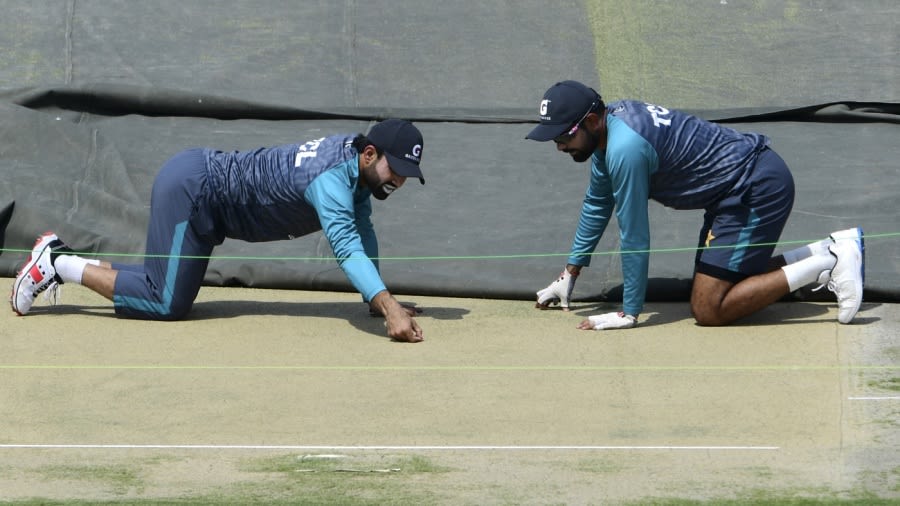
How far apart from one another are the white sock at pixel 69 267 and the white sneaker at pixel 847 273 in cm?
286

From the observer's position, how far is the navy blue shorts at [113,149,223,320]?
5047 millimetres

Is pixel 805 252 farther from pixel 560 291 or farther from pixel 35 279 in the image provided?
pixel 35 279

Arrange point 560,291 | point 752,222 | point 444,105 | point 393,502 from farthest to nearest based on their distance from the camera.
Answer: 1. point 444,105
2. point 560,291
3. point 752,222
4. point 393,502

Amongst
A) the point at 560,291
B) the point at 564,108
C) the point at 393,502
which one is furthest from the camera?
the point at 560,291

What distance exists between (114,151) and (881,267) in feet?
11.8

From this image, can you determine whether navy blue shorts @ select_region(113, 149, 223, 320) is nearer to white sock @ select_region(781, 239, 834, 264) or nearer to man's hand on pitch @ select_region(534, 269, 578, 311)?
man's hand on pitch @ select_region(534, 269, 578, 311)

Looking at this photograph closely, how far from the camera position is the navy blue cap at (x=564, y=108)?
15.5 ft

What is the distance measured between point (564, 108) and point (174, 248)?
1580mm

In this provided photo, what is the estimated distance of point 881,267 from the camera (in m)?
5.36

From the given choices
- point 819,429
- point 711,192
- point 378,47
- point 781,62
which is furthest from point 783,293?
point 378,47

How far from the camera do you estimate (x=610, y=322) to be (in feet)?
16.3

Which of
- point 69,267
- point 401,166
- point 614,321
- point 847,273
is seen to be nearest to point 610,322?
point 614,321

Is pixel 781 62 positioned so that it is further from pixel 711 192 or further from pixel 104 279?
pixel 104 279

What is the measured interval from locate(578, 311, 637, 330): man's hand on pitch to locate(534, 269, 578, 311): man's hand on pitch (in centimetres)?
30
